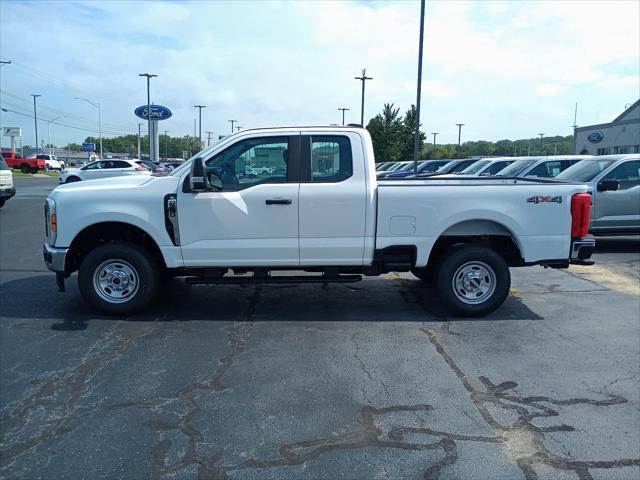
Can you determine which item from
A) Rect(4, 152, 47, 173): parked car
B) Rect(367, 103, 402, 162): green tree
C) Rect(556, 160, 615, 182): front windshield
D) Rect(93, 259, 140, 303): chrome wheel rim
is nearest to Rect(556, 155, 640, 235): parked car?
Rect(556, 160, 615, 182): front windshield

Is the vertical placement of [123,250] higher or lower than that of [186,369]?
higher

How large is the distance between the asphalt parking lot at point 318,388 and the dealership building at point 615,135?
46.7 metres

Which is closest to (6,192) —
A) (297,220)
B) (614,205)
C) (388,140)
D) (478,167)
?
(297,220)

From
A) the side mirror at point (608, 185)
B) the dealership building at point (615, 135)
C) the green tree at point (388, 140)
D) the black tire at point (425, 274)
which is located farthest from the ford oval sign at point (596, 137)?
the black tire at point (425, 274)

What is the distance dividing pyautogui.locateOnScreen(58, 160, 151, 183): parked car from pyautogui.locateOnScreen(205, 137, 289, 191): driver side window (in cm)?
2272

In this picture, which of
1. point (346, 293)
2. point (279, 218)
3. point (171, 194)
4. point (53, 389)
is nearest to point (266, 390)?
point (53, 389)

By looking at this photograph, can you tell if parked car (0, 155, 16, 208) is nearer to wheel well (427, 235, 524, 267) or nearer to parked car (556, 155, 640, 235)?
wheel well (427, 235, 524, 267)

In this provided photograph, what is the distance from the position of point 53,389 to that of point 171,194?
8.25ft

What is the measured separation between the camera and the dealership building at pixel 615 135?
48281 millimetres

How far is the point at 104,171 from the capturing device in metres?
28.8

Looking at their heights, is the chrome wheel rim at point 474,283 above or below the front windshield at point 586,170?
below

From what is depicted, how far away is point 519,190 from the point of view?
6562 mm

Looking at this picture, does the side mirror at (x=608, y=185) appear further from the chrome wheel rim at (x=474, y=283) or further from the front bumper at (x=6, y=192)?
the front bumper at (x=6, y=192)

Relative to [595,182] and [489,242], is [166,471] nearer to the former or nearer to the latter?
[489,242]
